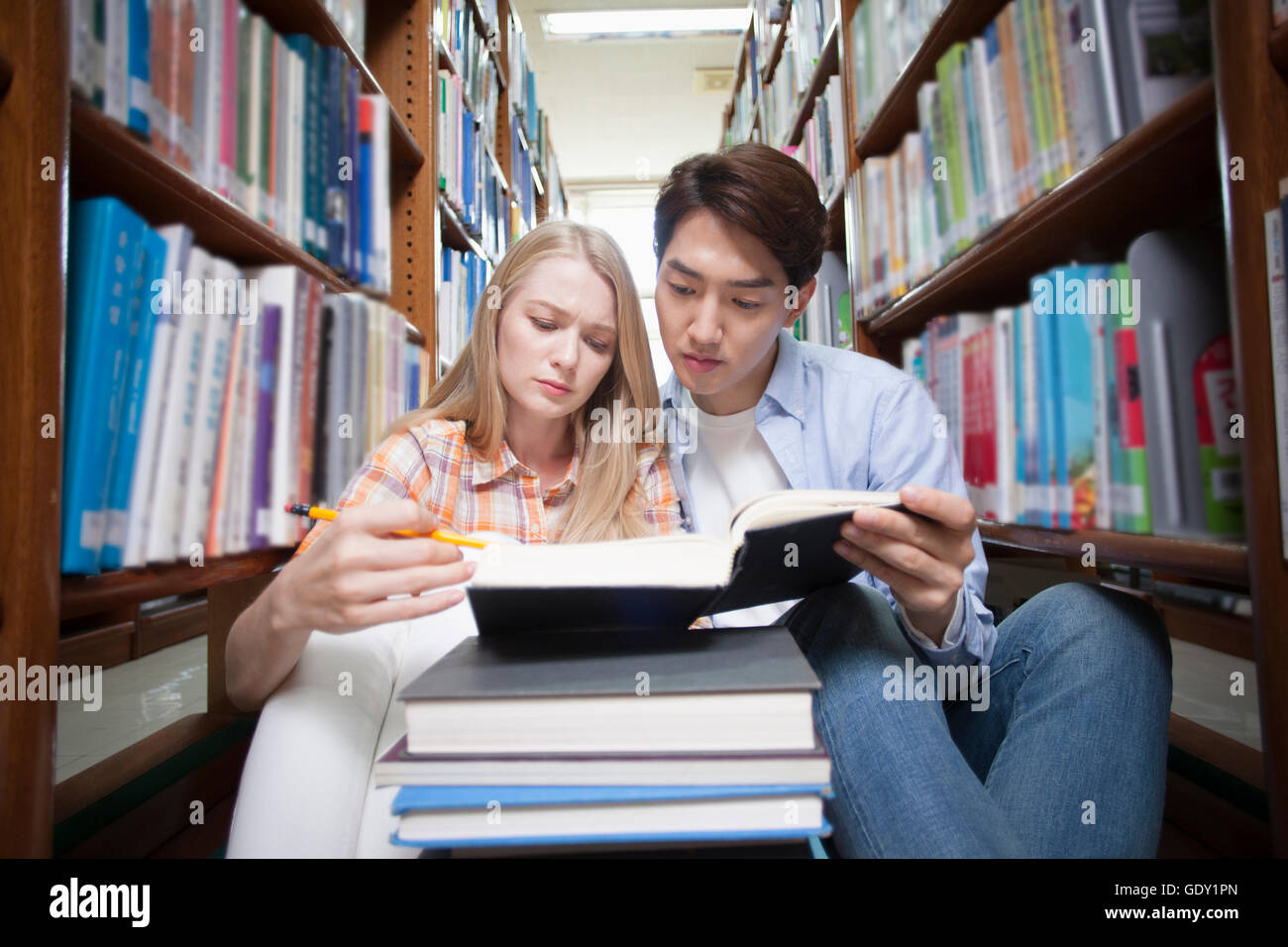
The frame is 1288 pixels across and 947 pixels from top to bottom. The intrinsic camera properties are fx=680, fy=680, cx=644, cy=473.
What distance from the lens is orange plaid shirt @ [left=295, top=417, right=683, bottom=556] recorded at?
834mm

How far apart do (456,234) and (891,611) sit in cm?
160

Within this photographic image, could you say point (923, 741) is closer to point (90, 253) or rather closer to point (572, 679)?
point (572, 679)

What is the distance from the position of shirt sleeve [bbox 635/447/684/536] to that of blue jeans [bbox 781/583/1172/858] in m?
0.34

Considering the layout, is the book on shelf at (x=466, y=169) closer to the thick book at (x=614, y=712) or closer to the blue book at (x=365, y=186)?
the blue book at (x=365, y=186)

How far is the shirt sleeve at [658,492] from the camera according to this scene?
38.6 inches

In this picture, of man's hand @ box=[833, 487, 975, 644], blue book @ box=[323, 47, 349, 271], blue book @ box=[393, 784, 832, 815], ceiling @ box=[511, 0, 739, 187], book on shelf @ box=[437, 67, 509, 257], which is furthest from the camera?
ceiling @ box=[511, 0, 739, 187]

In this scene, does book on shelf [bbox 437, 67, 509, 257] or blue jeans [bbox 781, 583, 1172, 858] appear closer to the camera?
blue jeans [bbox 781, 583, 1172, 858]

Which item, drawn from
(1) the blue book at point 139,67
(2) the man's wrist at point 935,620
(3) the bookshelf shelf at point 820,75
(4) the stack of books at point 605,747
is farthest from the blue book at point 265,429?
(3) the bookshelf shelf at point 820,75

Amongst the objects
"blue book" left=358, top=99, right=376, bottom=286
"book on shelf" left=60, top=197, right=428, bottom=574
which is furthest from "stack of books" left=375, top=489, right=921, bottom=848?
"blue book" left=358, top=99, right=376, bottom=286

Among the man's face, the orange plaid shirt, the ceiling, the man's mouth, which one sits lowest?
the orange plaid shirt

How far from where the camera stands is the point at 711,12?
3.17m

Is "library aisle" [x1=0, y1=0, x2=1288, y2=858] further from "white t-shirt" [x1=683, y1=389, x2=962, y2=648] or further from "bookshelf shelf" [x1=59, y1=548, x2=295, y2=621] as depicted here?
"white t-shirt" [x1=683, y1=389, x2=962, y2=648]

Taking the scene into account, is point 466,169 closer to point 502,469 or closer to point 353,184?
point 353,184
